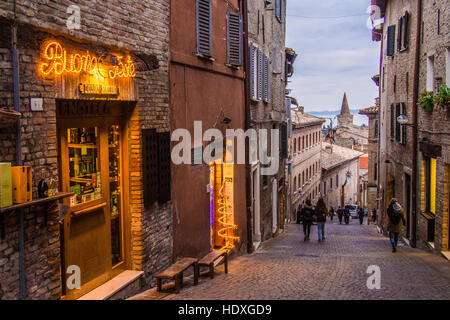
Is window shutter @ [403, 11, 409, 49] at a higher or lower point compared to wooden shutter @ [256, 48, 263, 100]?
higher

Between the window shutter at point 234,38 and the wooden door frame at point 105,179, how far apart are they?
→ 220 inches

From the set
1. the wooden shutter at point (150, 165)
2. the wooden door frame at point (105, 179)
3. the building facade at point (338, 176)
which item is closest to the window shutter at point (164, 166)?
the wooden shutter at point (150, 165)

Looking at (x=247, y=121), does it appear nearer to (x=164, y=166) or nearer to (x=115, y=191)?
(x=164, y=166)

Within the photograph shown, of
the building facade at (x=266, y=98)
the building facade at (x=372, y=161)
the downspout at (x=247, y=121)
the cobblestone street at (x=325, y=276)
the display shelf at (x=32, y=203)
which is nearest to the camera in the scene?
the display shelf at (x=32, y=203)

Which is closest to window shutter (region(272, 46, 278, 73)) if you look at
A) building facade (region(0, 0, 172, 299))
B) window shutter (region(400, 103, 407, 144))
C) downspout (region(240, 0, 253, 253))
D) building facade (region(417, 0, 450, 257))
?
window shutter (region(400, 103, 407, 144))

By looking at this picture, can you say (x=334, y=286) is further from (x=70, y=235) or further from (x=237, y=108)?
(x=237, y=108)

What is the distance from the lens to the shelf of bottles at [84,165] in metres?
7.11

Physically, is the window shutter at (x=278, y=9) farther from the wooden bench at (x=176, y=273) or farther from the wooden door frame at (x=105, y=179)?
the wooden bench at (x=176, y=273)

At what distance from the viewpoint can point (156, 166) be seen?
29.0ft

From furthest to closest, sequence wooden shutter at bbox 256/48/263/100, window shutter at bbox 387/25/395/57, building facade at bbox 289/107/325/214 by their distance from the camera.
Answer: building facade at bbox 289/107/325/214 < window shutter at bbox 387/25/395/57 < wooden shutter at bbox 256/48/263/100

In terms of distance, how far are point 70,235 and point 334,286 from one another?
497cm

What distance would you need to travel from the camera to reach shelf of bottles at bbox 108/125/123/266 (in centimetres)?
813

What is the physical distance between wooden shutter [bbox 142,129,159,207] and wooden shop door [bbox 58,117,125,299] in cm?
39

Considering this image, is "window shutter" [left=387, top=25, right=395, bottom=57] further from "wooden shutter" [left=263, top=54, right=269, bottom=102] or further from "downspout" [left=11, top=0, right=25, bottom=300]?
"downspout" [left=11, top=0, right=25, bottom=300]
